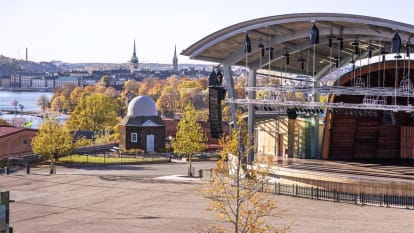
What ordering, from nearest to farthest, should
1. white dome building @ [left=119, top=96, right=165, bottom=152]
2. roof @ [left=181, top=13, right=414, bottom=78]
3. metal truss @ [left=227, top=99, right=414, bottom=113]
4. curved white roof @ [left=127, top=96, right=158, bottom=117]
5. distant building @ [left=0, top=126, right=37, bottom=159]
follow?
metal truss @ [left=227, top=99, right=414, bottom=113], roof @ [left=181, top=13, right=414, bottom=78], distant building @ [left=0, top=126, right=37, bottom=159], white dome building @ [left=119, top=96, right=165, bottom=152], curved white roof @ [left=127, top=96, right=158, bottom=117]

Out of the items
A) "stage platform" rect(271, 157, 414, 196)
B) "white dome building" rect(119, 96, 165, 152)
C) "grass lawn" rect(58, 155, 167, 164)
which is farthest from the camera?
"white dome building" rect(119, 96, 165, 152)

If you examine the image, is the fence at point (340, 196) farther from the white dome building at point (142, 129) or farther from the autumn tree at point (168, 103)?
the autumn tree at point (168, 103)

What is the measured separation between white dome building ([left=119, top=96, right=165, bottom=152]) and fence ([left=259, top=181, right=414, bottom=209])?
92.4 ft

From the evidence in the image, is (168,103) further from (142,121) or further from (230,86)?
(230,86)

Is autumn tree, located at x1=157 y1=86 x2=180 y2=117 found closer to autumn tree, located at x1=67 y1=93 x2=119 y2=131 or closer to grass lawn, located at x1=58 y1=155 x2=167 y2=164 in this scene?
autumn tree, located at x1=67 y1=93 x2=119 y2=131

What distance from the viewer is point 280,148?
44.8 meters

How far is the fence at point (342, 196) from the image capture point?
32281mm

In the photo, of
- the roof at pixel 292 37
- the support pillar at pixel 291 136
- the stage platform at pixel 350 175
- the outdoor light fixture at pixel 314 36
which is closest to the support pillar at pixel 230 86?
the roof at pixel 292 37

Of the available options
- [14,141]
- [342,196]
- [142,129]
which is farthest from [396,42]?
[14,141]

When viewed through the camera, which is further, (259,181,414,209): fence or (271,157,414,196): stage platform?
(271,157,414,196): stage platform

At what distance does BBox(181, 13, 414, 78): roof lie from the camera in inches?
1393

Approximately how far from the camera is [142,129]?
209ft

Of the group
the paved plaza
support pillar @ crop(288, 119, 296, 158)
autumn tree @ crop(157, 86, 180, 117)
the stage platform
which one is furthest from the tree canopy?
autumn tree @ crop(157, 86, 180, 117)

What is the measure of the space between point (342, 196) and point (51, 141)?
81.2ft
